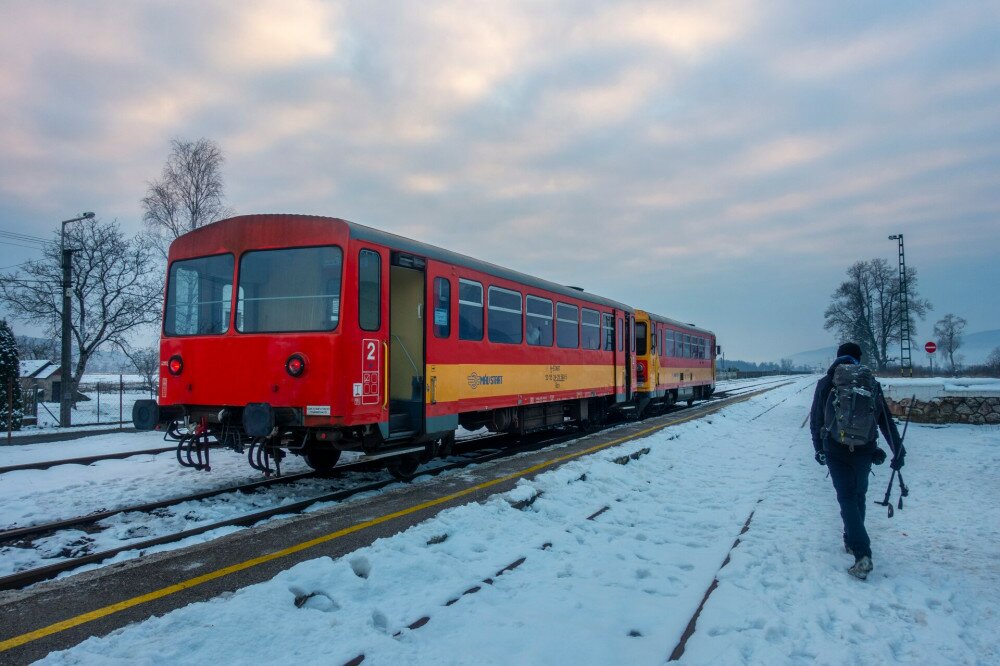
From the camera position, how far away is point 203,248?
24.6 feet

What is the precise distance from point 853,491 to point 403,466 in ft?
17.8

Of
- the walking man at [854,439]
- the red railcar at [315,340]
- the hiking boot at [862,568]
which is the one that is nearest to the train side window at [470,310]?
the red railcar at [315,340]

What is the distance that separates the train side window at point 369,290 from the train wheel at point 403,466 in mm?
2036

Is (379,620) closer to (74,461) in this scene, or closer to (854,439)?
(854,439)

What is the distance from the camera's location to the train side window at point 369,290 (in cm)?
691

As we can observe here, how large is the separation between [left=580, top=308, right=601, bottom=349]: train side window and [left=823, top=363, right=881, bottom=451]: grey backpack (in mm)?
8640

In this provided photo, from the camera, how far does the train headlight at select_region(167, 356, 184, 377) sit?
24.1ft

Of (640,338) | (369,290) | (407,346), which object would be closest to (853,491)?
(369,290)

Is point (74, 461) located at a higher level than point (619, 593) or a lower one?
higher

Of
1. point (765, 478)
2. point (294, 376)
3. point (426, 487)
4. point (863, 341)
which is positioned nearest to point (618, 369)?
point (765, 478)

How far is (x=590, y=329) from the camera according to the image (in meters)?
14.0

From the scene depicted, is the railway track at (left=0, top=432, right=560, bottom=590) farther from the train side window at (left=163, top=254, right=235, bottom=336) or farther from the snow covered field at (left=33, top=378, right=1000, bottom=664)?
the train side window at (left=163, top=254, right=235, bottom=336)

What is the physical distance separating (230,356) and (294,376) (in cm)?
99

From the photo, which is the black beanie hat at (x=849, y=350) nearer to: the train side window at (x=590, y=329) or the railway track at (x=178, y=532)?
the railway track at (x=178, y=532)
